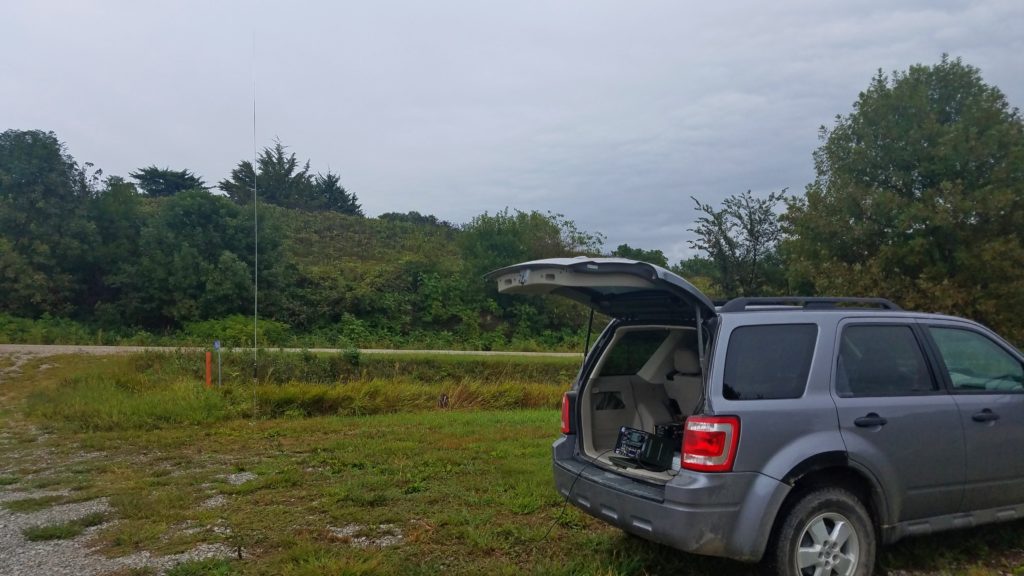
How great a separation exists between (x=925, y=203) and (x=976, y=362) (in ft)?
39.9

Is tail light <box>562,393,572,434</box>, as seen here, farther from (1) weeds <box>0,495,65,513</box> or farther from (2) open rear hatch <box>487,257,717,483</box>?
(1) weeds <box>0,495,65,513</box>

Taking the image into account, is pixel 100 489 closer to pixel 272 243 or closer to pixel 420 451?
pixel 420 451

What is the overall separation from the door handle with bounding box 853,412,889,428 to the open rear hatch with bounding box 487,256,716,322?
42.9 inches

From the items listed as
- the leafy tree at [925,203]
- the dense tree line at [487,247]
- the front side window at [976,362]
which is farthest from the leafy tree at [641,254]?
the front side window at [976,362]

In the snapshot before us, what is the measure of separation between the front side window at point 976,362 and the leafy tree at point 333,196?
2029 inches

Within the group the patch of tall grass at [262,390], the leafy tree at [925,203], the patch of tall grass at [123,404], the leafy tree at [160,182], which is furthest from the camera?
the leafy tree at [160,182]

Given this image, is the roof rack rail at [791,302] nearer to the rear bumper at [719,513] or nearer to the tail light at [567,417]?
the rear bumper at [719,513]

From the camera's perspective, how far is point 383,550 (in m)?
5.07

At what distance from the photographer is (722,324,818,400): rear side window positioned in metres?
4.21

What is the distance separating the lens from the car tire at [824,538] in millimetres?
4055

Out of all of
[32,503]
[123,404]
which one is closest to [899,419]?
[32,503]

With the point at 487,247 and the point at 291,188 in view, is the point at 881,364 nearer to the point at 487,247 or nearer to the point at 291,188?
the point at 487,247

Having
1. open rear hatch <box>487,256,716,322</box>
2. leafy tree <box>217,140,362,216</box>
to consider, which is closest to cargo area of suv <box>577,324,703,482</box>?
open rear hatch <box>487,256,716,322</box>

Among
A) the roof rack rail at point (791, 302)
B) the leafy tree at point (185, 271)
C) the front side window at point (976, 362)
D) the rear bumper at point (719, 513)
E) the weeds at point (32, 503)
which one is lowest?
the weeds at point (32, 503)
